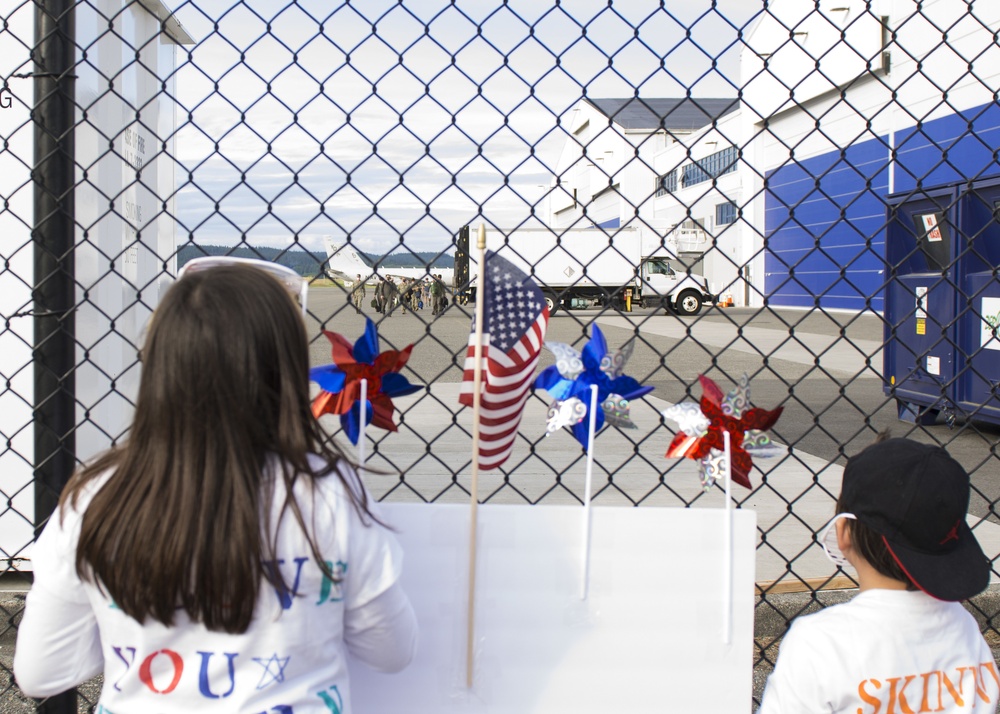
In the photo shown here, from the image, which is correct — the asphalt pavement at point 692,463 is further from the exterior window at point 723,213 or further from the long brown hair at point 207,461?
the exterior window at point 723,213

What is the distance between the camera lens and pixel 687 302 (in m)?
32.5

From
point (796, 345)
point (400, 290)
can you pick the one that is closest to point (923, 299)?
point (400, 290)

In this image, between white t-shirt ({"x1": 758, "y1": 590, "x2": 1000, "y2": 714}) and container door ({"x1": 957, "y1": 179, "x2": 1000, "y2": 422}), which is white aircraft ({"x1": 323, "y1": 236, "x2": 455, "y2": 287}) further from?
container door ({"x1": 957, "y1": 179, "x2": 1000, "y2": 422})

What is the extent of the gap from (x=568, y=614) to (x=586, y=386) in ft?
1.32

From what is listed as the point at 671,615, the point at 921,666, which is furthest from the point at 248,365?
the point at 921,666

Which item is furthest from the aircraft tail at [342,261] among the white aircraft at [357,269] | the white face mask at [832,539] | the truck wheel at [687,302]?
the truck wheel at [687,302]

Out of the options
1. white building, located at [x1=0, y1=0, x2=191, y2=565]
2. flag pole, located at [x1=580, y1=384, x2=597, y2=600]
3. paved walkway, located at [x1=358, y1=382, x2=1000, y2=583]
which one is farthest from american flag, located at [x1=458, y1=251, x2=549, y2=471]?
paved walkway, located at [x1=358, y1=382, x2=1000, y2=583]

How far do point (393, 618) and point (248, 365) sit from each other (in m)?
0.44

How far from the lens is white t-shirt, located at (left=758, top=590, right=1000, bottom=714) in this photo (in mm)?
1448

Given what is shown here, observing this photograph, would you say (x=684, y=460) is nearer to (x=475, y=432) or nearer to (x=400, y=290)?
(x=400, y=290)

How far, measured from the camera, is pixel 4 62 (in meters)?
2.80

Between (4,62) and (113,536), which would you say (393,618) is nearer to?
(113,536)

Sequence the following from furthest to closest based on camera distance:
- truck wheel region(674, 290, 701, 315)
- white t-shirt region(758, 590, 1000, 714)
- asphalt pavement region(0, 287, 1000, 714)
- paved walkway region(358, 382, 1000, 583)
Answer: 1. truck wheel region(674, 290, 701, 315)
2. paved walkway region(358, 382, 1000, 583)
3. asphalt pavement region(0, 287, 1000, 714)
4. white t-shirt region(758, 590, 1000, 714)

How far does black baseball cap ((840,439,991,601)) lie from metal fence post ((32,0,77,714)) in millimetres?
1688
